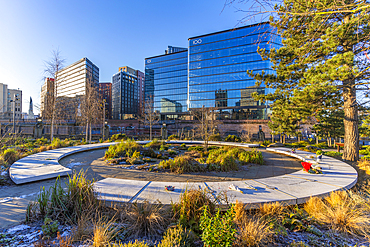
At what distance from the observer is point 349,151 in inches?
350

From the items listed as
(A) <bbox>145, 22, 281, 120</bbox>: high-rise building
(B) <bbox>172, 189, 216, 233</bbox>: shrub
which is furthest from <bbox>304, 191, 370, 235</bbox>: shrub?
(A) <bbox>145, 22, 281, 120</bbox>: high-rise building

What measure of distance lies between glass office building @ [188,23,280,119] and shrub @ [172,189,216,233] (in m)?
46.5

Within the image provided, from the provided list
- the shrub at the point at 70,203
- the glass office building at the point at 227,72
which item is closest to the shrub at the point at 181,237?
the shrub at the point at 70,203

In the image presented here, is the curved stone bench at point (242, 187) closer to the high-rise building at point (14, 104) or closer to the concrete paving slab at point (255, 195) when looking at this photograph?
the concrete paving slab at point (255, 195)

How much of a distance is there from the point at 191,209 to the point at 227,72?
177 ft

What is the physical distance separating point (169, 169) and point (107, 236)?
4.67 metres

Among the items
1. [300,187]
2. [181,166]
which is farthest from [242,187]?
[181,166]

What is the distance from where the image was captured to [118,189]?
13.9 feet

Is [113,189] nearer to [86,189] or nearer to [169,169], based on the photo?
[86,189]

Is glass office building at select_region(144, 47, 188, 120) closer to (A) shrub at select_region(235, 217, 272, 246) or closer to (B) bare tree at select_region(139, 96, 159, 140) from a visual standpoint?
(B) bare tree at select_region(139, 96, 159, 140)

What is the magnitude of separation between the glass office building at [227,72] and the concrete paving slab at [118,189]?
1791 inches

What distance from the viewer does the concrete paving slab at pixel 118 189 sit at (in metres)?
3.64

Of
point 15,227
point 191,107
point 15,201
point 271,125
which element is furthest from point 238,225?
point 191,107

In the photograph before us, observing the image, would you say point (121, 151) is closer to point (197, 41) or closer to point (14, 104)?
point (14, 104)
